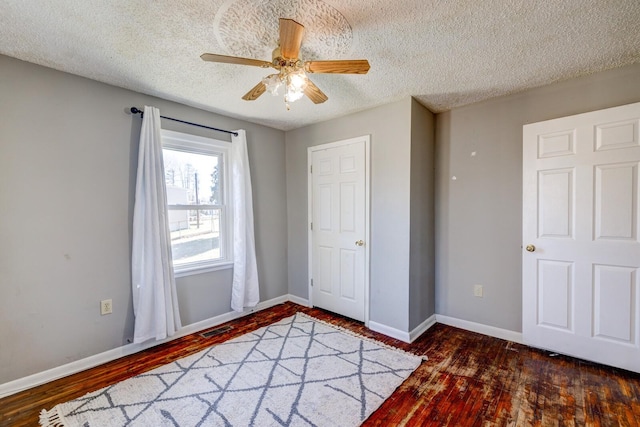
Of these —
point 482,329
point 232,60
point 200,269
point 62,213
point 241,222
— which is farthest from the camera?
point 241,222

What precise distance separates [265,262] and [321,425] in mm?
2222

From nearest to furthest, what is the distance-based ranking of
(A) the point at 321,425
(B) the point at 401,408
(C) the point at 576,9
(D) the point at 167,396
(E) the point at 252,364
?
(C) the point at 576,9, (A) the point at 321,425, (B) the point at 401,408, (D) the point at 167,396, (E) the point at 252,364

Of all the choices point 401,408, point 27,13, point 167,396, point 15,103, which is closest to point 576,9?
point 401,408

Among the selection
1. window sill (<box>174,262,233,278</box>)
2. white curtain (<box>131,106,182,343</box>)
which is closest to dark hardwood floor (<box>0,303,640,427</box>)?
white curtain (<box>131,106,182,343</box>)

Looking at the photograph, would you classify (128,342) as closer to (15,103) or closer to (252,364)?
(252,364)

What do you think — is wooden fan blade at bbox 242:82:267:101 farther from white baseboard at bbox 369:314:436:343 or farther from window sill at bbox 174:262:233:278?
white baseboard at bbox 369:314:436:343

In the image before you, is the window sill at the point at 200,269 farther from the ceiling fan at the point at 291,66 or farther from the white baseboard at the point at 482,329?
the white baseboard at the point at 482,329

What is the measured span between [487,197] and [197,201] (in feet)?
9.98

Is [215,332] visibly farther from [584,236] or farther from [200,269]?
[584,236]

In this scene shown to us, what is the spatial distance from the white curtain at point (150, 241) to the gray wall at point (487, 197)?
2.84m

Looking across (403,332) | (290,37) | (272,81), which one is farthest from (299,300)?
(290,37)

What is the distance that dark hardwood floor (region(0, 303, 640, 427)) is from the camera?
1.70 m

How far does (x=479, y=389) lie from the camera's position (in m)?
1.96

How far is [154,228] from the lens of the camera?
2486 mm
